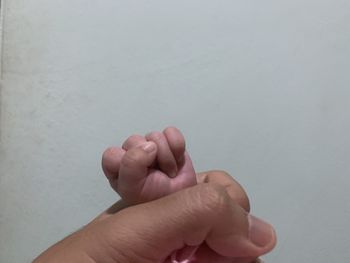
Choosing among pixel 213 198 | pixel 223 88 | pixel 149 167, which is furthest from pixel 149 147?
pixel 223 88

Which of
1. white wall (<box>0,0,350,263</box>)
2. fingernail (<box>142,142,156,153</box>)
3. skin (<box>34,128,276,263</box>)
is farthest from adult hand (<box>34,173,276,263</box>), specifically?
white wall (<box>0,0,350,263</box>)

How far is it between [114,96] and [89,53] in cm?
8

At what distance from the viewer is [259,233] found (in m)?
0.44

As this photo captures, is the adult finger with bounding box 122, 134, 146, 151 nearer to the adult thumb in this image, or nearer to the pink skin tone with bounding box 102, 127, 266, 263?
the pink skin tone with bounding box 102, 127, 266, 263

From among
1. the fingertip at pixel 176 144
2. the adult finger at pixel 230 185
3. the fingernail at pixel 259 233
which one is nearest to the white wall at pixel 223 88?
the adult finger at pixel 230 185

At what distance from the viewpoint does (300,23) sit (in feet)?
2.64

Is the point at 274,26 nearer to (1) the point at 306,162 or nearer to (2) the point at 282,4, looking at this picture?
(2) the point at 282,4

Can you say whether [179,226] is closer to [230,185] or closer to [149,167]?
[149,167]

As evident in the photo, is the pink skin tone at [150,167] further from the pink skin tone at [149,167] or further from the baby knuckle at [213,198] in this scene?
the baby knuckle at [213,198]

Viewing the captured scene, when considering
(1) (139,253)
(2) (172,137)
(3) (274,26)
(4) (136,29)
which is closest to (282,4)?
(3) (274,26)

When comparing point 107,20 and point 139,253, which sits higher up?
point 107,20

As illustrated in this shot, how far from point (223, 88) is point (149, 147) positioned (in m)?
0.31

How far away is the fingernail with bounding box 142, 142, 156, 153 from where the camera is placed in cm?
52

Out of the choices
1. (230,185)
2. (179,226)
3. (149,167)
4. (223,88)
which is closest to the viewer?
(179,226)
